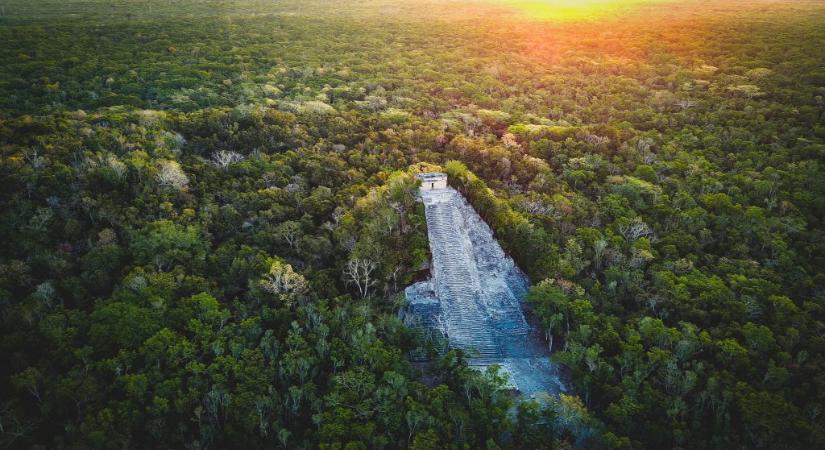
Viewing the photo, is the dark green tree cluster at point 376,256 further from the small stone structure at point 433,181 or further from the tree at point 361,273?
the small stone structure at point 433,181

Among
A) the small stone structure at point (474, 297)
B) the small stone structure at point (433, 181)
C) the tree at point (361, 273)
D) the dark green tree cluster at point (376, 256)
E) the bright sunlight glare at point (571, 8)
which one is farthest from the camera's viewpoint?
the bright sunlight glare at point (571, 8)

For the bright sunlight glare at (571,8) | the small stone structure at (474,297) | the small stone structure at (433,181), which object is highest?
the bright sunlight glare at (571,8)

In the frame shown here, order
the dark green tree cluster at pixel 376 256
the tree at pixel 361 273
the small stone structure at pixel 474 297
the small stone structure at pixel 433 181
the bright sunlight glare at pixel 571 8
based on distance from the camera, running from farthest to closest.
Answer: the bright sunlight glare at pixel 571 8 < the small stone structure at pixel 433 181 < the tree at pixel 361 273 < the small stone structure at pixel 474 297 < the dark green tree cluster at pixel 376 256

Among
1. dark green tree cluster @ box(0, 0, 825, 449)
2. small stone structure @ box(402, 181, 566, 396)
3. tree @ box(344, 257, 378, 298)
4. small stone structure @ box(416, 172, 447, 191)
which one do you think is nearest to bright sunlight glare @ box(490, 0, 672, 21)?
dark green tree cluster @ box(0, 0, 825, 449)

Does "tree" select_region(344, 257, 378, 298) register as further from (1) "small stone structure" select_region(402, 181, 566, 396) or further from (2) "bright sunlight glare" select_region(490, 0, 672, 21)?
(2) "bright sunlight glare" select_region(490, 0, 672, 21)

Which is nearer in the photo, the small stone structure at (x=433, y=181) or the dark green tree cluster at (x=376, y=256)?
the dark green tree cluster at (x=376, y=256)

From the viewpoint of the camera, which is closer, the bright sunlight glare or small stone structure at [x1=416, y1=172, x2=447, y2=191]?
small stone structure at [x1=416, y1=172, x2=447, y2=191]

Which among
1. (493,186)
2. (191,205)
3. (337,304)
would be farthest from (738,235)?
(191,205)

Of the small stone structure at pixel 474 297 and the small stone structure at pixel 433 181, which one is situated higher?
the small stone structure at pixel 433 181

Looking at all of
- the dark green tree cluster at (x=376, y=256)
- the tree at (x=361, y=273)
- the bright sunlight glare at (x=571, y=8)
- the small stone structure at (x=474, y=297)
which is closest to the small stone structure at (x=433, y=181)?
the small stone structure at (x=474, y=297)
